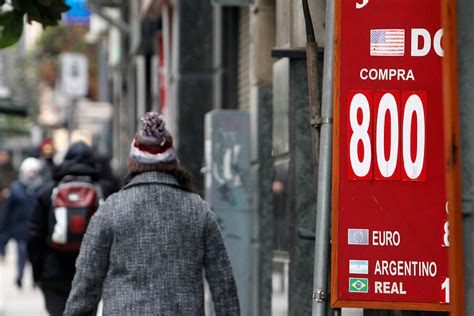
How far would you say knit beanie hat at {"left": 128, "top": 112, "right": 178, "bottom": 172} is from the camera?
7.10 metres

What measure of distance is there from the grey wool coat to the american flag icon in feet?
4.95

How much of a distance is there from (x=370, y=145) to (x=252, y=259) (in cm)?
579

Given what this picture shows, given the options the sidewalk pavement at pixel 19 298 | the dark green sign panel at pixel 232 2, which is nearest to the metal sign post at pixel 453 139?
the dark green sign panel at pixel 232 2

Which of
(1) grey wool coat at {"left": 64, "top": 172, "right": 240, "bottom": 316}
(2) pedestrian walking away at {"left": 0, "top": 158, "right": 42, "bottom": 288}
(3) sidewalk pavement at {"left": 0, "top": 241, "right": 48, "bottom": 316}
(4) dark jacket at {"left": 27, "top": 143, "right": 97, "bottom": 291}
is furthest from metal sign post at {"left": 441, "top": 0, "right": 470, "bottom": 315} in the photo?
(2) pedestrian walking away at {"left": 0, "top": 158, "right": 42, "bottom": 288}

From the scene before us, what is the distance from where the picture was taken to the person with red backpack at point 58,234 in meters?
10.3

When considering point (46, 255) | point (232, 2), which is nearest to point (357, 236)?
point (46, 255)

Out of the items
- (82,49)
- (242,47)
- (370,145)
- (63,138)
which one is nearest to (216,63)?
(242,47)

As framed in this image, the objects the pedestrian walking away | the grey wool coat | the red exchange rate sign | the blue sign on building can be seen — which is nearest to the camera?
the red exchange rate sign

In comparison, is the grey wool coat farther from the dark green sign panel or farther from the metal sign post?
the dark green sign panel

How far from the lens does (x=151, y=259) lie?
22.5ft

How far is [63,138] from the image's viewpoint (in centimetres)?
6500

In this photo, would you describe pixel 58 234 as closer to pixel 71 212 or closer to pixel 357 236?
pixel 71 212

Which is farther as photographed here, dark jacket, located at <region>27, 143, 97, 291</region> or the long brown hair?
dark jacket, located at <region>27, 143, 97, 291</region>

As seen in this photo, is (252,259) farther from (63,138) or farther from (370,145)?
(63,138)
